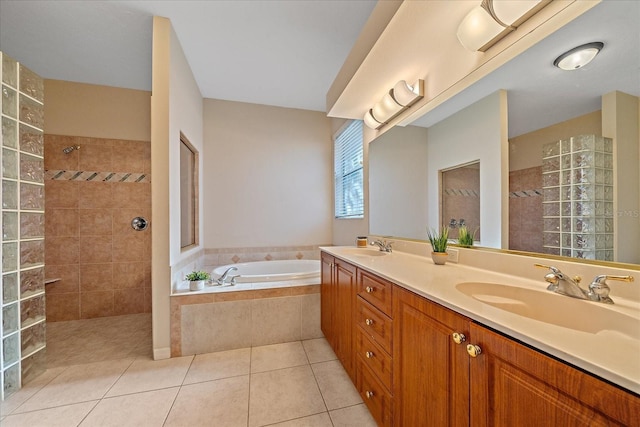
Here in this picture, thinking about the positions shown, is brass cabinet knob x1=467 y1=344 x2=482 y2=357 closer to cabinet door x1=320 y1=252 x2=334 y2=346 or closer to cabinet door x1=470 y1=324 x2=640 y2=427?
cabinet door x1=470 y1=324 x2=640 y2=427

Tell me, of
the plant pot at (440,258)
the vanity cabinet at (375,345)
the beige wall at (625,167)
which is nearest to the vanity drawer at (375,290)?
the vanity cabinet at (375,345)

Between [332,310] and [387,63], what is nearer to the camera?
[387,63]

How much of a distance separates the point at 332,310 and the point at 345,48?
2262mm

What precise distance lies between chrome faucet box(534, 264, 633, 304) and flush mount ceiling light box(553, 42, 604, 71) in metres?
0.72

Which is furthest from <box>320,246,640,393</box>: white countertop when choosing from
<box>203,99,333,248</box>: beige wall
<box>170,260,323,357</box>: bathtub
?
<box>203,99,333,248</box>: beige wall

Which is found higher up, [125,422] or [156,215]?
[156,215]

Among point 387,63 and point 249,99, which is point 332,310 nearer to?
point 387,63

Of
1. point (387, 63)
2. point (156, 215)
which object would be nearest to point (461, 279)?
point (387, 63)

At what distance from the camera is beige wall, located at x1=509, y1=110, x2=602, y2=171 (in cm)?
83

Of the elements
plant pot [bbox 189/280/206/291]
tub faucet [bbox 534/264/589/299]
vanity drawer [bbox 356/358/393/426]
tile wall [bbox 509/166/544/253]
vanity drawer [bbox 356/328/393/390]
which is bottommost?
vanity drawer [bbox 356/358/393/426]

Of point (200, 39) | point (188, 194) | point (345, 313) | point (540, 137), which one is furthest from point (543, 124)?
point (188, 194)

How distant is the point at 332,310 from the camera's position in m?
1.87

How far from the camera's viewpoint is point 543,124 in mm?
975

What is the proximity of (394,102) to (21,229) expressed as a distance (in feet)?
8.85
